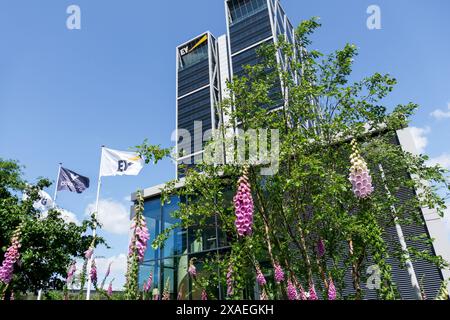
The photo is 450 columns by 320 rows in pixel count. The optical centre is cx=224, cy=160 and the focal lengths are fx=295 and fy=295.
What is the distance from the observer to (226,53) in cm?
8388

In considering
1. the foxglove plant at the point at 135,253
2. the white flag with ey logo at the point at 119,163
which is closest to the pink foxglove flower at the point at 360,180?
the foxglove plant at the point at 135,253

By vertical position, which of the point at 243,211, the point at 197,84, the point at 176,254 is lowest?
the point at 243,211

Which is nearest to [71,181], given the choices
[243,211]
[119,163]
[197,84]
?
[119,163]

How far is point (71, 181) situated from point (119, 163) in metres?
4.04

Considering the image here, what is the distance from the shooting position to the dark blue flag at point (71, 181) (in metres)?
18.4

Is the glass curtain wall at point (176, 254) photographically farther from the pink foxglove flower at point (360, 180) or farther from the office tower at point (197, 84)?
the office tower at point (197, 84)

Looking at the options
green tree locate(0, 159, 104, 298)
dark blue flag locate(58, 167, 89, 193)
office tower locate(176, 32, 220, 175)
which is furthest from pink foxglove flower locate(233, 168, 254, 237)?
office tower locate(176, 32, 220, 175)

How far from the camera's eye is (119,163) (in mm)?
17047

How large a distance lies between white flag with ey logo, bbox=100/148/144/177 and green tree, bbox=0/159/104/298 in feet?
10.2

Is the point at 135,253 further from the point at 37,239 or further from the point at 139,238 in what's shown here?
the point at 37,239

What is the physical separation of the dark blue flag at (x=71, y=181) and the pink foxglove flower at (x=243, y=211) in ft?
56.7

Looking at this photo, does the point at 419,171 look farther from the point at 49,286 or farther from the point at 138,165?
the point at 49,286

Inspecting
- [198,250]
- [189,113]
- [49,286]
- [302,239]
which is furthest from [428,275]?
[189,113]
